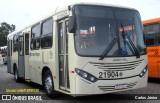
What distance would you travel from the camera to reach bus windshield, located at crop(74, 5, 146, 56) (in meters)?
8.39

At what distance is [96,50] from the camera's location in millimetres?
8375

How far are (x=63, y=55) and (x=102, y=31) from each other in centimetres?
149

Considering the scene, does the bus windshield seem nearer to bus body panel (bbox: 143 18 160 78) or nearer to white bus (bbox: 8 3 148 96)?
white bus (bbox: 8 3 148 96)

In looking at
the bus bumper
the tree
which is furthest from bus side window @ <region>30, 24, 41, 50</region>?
the tree

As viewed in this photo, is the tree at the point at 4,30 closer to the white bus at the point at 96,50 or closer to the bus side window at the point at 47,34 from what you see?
the bus side window at the point at 47,34

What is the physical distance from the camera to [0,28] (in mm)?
122625

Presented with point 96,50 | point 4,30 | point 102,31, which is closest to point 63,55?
point 96,50

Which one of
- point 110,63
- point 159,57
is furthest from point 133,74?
point 159,57

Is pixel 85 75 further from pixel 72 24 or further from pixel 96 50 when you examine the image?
pixel 72 24

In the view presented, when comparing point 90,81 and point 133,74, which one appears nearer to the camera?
point 90,81

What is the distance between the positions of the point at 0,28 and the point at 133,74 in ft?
390

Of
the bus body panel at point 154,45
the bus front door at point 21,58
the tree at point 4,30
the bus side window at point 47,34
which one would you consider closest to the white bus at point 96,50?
the bus side window at point 47,34

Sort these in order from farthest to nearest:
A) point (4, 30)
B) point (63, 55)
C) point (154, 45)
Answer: point (4, 30), point (154, 45), point (63, 55)

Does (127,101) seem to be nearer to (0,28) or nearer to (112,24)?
(112,24)
